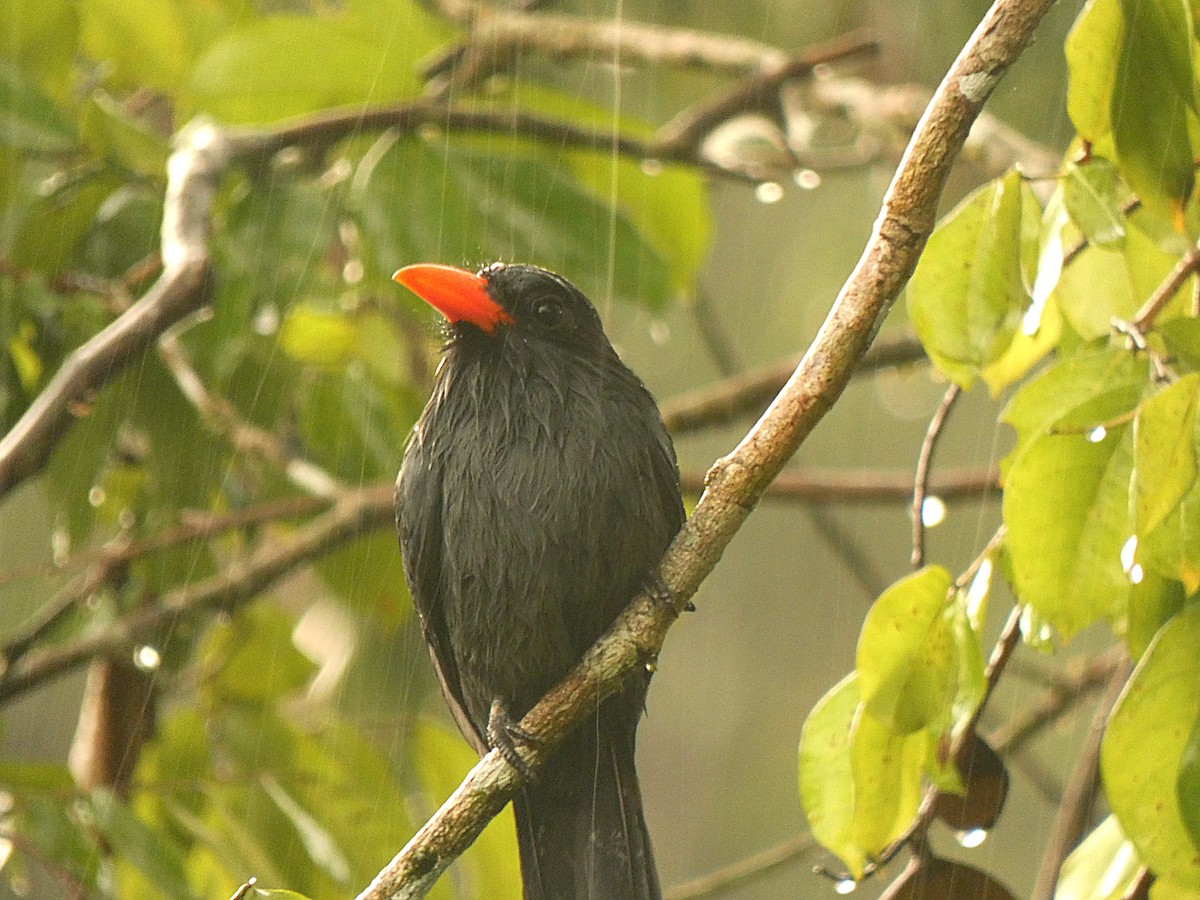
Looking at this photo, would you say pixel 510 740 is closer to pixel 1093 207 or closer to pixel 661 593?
pixel 661 593

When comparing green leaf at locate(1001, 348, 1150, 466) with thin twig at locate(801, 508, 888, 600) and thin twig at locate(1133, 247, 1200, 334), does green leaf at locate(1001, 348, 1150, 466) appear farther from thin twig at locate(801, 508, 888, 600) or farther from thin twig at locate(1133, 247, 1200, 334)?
thin twig at locate(801, 508, 888, 600)

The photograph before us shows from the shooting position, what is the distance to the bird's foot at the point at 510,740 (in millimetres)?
2285

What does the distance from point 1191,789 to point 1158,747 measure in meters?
0.09

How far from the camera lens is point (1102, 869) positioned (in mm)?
2271

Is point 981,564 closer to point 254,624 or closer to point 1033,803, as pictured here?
point 254,624

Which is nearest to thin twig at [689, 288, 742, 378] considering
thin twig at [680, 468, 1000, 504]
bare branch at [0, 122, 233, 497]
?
thin twig at [680, 468, 1000, 504]

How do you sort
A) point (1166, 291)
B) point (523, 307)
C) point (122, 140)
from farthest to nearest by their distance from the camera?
1. point (122, 140)
2. point (523, 307)
3. point (1166, 291)

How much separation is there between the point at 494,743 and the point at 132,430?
1.72 metres

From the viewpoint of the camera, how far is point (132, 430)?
3.83m

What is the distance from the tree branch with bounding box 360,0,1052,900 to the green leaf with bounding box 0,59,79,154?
194cm

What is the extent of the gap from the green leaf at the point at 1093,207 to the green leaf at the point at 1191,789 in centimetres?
67

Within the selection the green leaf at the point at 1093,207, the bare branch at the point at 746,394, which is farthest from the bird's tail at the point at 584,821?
the bare branch at the point at 746,394

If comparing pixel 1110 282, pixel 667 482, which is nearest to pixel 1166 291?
pixel 1110 282

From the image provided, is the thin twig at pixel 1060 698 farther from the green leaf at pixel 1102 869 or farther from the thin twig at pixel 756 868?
the green leaf at pixel 1102 869
